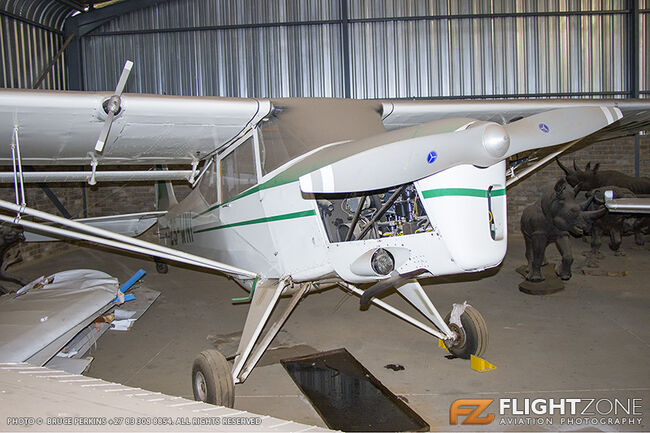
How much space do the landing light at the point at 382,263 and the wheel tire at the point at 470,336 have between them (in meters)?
1.46

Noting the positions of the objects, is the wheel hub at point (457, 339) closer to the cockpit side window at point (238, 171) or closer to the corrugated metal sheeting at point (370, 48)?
the cockpit side window at point (238, 171)

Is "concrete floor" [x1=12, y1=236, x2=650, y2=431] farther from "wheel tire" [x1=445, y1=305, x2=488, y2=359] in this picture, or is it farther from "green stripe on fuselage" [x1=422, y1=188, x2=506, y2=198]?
"green stripe on fuselage" [x1=422, y1=188, x2=506, y2=198]

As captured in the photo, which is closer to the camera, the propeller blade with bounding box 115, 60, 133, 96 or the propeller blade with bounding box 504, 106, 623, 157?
the propeller blade with bounding box 504, 106, 623, 157

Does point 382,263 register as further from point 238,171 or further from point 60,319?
point 60,319

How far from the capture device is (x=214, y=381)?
3.71 metres

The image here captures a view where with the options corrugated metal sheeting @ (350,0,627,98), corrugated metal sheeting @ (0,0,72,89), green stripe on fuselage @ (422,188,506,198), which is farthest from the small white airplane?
corrugated metal sheeting @ (350,0,627,98)

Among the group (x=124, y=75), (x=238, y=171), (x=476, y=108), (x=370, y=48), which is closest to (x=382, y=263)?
(x=238, y=171)

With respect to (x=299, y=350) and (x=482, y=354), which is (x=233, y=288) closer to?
(x=299, y=350)

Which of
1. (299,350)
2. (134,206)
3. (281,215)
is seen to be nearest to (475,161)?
(281,215)

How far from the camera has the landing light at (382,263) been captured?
338 centimetres

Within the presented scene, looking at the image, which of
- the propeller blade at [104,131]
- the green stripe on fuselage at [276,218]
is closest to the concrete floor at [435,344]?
the green stripe on fuselage at [276,218]

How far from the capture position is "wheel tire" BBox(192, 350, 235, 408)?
371 centimetres

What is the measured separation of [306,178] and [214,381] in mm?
1760

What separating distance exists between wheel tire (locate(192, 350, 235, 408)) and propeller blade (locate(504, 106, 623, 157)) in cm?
241
